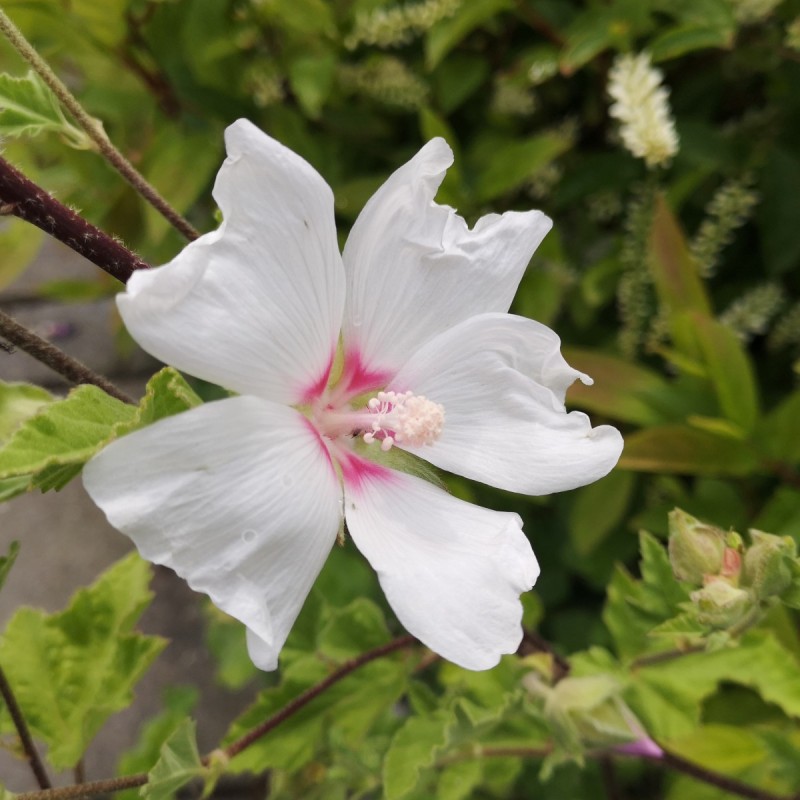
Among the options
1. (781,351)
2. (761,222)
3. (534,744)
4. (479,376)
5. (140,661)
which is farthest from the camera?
(781,351)

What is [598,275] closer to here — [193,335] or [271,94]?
[271,94]

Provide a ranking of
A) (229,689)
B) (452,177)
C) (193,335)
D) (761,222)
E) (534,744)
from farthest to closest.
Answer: (229,689)
(761,222)
(452,177)
(534,744)
(193,335)

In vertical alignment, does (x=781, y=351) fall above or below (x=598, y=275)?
below

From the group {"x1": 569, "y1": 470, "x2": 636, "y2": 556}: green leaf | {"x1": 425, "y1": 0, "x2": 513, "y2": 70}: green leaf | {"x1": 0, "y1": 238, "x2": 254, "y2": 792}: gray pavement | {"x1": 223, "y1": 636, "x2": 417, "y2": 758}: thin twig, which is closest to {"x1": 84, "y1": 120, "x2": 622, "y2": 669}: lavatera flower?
{"x1": 223, "y1": 636, "x2": 417, "y2": 758}: thin twig

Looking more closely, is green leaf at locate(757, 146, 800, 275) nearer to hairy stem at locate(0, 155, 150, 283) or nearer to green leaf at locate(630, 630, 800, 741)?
green leaf at locate(630, 630, 800, 741)

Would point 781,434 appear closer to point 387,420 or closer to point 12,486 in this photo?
point 387,420

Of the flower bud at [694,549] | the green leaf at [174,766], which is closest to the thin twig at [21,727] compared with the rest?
the green leaf at [174,766]

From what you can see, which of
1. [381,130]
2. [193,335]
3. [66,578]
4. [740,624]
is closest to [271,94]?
[381,130]
